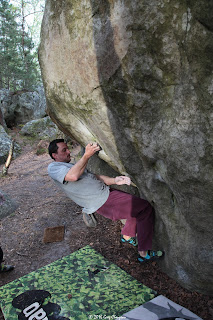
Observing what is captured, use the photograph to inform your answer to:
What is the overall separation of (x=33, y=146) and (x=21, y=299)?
12079mm

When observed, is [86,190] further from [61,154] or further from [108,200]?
[61,154]

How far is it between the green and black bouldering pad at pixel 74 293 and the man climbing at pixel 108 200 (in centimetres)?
62

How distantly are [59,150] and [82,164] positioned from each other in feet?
2.37

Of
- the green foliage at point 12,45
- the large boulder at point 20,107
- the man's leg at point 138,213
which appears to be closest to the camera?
the man's leg at point 138,213

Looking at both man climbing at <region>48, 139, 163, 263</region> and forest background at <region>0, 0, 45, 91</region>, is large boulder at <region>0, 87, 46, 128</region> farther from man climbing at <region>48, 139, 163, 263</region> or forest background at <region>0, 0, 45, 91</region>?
man climbing at <region>48, 139, 163, 263</region>

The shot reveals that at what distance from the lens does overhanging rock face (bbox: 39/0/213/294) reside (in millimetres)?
2379

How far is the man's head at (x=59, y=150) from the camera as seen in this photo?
4.03 metres

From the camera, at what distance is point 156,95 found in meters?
2.75

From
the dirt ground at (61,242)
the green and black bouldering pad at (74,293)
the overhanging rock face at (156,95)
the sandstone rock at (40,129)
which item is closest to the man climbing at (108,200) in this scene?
the overhanging rock face at (156,95)

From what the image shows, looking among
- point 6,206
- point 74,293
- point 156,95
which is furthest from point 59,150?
point 6,206

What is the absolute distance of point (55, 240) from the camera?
17.1ft

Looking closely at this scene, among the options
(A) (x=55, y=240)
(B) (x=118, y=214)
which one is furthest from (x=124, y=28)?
(A) (x=55, y=240)

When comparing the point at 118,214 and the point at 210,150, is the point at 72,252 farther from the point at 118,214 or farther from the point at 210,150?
the point at 210,150

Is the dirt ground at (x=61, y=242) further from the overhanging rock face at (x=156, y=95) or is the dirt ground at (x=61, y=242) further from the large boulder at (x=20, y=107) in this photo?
the large boulder at (x=20, y=107)
